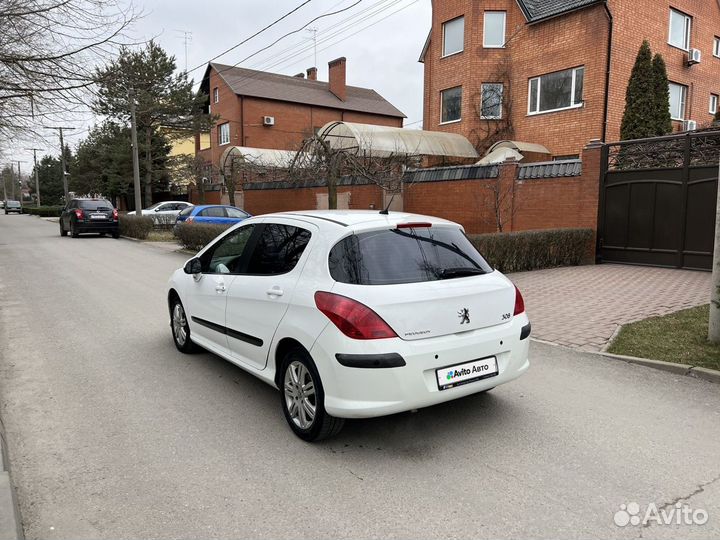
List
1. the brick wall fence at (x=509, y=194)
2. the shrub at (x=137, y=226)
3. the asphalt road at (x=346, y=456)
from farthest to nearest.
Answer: the shrub at (x=137, y=226) → the brick wall fence at (x=509, y=194) → the asphalt road at (x=346, y=456)

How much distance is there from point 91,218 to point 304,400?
21.8 metres

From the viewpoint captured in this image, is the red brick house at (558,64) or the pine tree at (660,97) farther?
the red brick house at (558,64)

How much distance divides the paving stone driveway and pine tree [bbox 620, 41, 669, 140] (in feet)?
23.6

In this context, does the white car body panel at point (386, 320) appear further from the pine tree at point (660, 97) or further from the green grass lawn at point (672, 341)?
the pine tree at point (660, 97)

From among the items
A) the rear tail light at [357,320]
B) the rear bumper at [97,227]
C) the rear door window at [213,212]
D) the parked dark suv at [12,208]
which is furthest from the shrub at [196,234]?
the parked dark suv at [12,208]

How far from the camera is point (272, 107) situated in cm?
3838

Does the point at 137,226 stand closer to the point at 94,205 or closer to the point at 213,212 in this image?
the point at 94,205

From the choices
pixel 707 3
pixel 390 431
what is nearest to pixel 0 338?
pixel 390 431

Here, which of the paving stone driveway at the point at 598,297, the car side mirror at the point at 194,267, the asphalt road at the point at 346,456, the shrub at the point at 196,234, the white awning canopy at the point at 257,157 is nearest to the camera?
the asphalt road at the point at 346,456

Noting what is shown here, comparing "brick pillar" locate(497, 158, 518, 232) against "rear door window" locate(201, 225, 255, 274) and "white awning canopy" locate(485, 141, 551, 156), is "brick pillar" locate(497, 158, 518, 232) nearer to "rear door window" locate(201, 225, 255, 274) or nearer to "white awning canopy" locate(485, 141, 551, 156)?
"white awning canopy" locate(485, 141, 551, 156)

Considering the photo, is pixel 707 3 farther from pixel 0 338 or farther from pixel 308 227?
pixel 0 338

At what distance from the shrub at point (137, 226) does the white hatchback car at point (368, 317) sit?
18811 millimetres

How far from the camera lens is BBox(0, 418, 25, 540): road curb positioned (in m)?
2.63

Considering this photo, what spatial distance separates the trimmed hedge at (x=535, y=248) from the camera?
37.6ft
